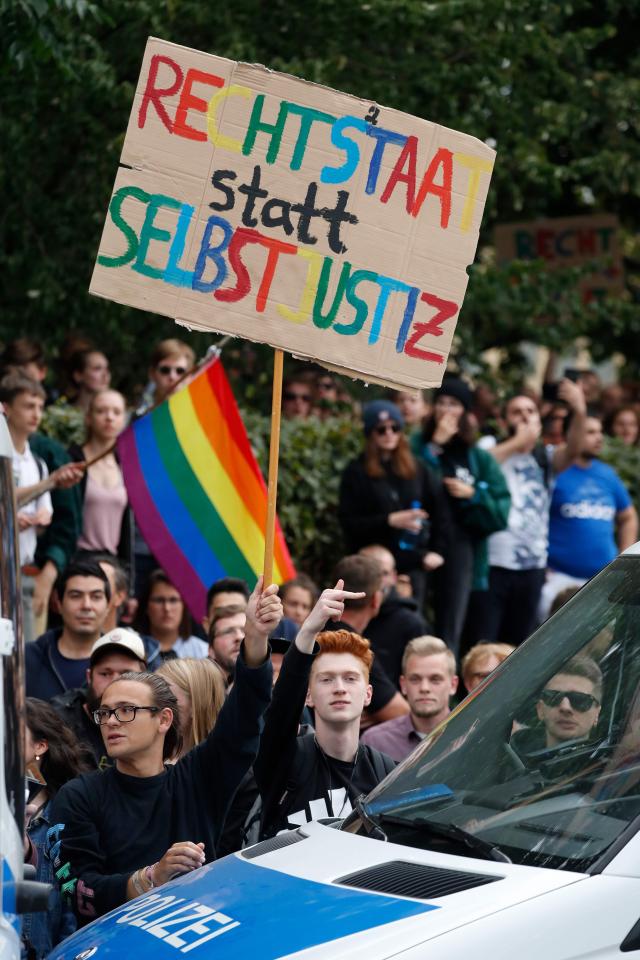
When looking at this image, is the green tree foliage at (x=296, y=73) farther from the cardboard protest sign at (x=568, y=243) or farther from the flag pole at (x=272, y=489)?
the flag pole at (x=272, y=489)

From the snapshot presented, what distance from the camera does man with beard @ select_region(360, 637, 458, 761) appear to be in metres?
7.33

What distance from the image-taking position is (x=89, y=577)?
8.12 m

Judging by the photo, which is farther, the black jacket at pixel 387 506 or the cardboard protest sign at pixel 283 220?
the black jacket at pixel 387 506

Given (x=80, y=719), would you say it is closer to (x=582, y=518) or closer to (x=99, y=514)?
(x=99, y=514)

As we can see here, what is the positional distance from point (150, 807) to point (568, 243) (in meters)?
11.2

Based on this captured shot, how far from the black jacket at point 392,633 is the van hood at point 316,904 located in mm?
4997

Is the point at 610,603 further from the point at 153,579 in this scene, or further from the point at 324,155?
the point at 153,579

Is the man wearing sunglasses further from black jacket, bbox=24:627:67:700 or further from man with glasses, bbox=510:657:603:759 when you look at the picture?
black jacket, bbox=24:627:67:700

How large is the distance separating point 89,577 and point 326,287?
3048 millimetres

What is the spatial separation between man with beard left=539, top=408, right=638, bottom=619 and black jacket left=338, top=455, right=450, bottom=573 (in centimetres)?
140

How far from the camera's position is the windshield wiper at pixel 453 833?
3.66 metres

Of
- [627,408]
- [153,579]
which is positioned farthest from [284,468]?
[627,408]

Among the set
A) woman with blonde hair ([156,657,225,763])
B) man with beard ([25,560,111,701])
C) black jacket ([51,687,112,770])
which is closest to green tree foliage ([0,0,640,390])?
man with beard ([25,560,111,701])

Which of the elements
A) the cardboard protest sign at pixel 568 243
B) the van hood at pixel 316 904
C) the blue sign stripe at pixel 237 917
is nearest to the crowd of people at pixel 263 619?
the van hood at pixel 316 904
